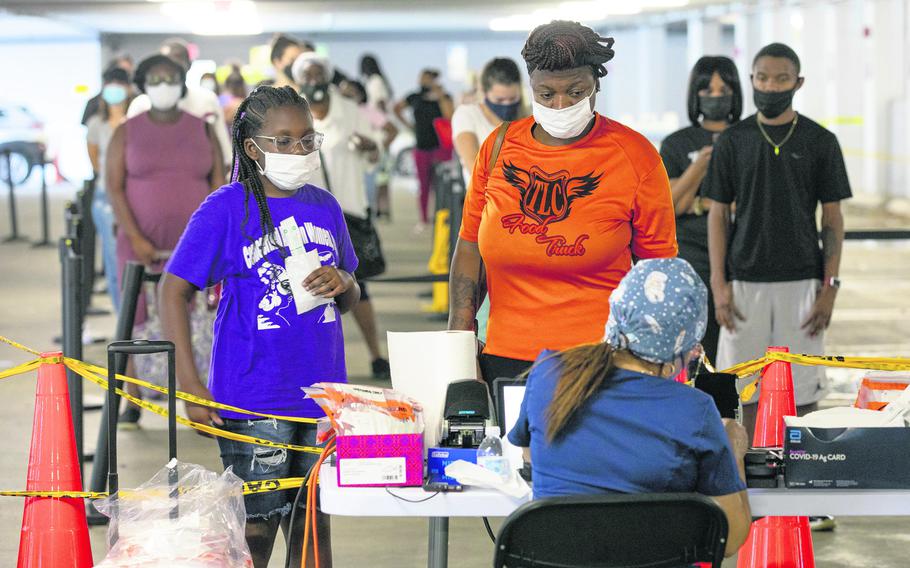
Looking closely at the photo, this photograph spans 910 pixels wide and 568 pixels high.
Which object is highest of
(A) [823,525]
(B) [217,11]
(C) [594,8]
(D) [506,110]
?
(C) [594,8]

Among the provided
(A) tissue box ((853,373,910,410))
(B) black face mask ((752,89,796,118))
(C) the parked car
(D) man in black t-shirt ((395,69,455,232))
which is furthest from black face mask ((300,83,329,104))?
(C) the parked car

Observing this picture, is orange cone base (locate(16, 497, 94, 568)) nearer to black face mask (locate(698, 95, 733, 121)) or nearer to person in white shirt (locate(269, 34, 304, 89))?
black face mask (locate(698, 95, 733, 121))

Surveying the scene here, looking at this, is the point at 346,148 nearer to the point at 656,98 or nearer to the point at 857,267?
the point at 857,267

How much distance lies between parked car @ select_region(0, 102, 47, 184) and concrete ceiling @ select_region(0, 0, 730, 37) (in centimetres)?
227

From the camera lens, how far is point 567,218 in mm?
3822

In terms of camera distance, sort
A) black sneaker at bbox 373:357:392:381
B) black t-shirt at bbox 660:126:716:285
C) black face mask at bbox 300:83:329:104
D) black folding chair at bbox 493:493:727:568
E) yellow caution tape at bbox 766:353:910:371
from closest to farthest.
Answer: black folding chair at bbox 493:493:727:568, yellow caution tape at bbox 766:353:910:371, black t-shirt at bbox 660:126:716:285, black face mask at bbox 300:83:329:104, black sneaker at bbox 373:357:392:381

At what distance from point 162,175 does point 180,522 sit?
13.0 feet

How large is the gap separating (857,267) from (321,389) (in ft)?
41.5

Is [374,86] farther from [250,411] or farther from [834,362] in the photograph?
[250,411]

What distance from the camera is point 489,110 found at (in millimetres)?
7367

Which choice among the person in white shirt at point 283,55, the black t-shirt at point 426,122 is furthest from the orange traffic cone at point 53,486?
the black t-shirt at point 426,122

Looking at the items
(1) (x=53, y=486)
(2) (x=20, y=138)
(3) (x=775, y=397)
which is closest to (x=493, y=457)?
(1) (x=53, y=486)

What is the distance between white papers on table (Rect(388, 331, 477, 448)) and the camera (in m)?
3.48

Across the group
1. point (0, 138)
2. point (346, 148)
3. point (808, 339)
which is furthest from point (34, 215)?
point (808, 339)
